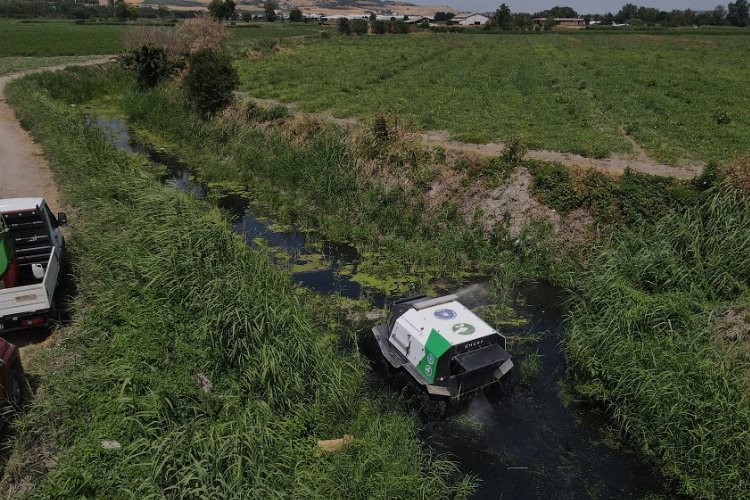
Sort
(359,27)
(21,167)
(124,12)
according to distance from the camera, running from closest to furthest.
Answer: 1. (21,167)
2. (359,27)
3. (124,12)

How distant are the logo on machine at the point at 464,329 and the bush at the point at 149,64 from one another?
31.0 metres

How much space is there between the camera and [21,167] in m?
21.6

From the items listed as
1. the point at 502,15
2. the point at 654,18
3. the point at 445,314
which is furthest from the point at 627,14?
the point at 445,314

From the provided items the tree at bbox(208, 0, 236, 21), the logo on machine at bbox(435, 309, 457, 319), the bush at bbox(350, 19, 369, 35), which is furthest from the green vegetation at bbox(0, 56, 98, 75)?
the logo on machine at bbox(435, 309, 457, 319)

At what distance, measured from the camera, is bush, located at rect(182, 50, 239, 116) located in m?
26.1

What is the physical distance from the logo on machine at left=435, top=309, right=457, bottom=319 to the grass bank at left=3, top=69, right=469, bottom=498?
1.89m

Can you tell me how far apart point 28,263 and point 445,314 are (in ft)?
32.5

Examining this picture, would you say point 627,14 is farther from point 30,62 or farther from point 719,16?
point 30,62

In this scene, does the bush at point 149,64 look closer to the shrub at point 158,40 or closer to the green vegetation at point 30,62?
the shrub at point 158,40

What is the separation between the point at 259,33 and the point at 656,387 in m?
78.0

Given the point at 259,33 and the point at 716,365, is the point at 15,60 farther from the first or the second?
the point at 716,365

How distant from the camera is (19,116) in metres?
29.6

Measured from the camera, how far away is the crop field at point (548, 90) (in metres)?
19.6

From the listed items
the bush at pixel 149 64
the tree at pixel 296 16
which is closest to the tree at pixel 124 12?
the tree at pixel 296 16
